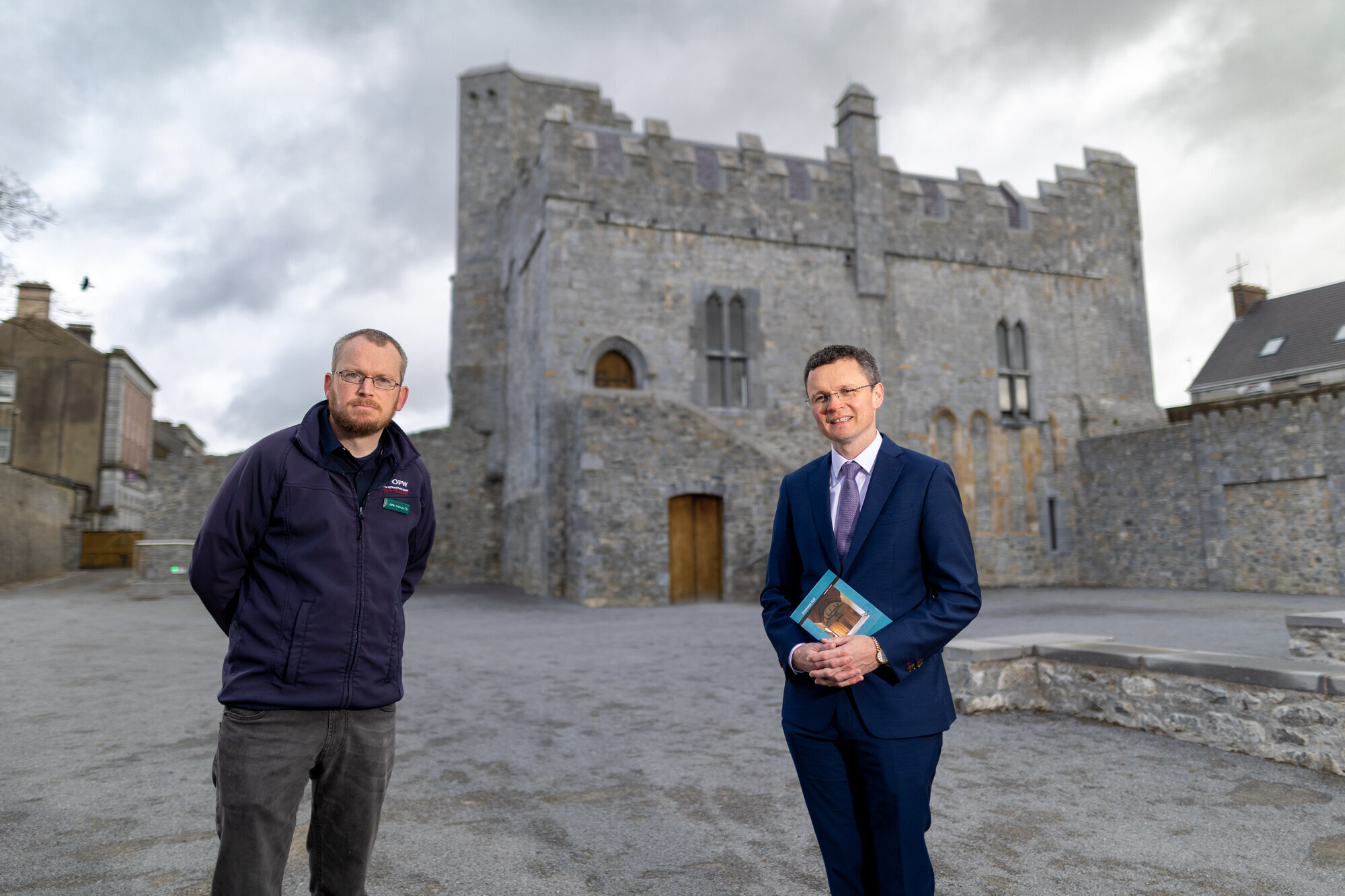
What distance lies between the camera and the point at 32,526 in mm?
17703

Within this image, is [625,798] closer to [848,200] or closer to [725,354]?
[725,354]

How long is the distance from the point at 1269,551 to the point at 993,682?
508 inches

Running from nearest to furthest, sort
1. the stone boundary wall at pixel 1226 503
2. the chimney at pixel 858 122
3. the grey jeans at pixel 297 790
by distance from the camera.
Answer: the grey jeans at pixel 297 790 → the stone boundary wall at pixel 1226 503 → the chimney at pixel 858 122

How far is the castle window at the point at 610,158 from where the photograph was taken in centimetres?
1596

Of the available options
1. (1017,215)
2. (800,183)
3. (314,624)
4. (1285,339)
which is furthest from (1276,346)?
(314,624)

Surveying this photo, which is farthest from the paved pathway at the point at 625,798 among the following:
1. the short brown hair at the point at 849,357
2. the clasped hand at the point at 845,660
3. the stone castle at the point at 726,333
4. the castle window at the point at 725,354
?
the castle window at the point at 725,354

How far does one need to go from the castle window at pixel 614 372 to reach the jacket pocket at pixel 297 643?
45.4 ft

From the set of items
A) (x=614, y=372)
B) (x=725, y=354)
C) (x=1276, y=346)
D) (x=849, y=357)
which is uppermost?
(x=1276, y=346)

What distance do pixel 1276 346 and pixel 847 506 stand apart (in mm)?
33933

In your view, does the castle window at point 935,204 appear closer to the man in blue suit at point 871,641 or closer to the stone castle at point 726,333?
the stone castle at point 726,333

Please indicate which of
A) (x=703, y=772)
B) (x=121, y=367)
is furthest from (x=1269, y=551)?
(x=121, y=367)

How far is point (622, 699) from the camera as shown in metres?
5.75

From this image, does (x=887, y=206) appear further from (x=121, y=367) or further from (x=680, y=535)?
(x=121, y=367)

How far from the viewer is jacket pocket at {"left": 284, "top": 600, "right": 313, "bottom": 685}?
182 centimetres
